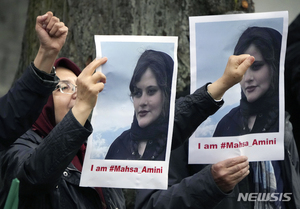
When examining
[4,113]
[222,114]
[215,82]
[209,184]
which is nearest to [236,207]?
[209,184]

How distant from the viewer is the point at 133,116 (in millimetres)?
1877

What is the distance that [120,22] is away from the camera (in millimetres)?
2941

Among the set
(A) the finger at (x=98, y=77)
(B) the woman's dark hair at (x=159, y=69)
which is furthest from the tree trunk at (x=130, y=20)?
(A) the finger at (x=98, y=77)

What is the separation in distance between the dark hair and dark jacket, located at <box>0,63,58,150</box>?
35.0 inches

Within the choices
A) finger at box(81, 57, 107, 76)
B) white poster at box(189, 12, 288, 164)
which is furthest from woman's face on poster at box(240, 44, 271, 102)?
finger at box(81, 57, 107, 76)

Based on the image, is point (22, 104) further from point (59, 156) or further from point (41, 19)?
point (41, 19)

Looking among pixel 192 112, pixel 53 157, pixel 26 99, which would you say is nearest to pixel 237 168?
pixel 192 112

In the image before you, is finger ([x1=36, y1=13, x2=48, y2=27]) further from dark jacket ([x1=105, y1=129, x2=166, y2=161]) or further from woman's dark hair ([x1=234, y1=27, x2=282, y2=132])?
woman's dark hair ([x1=234, y1=27, x2=282, y2=132])

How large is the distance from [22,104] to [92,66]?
32 cm

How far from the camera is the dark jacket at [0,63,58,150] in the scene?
5.39ft

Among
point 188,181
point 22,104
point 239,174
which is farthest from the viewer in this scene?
point 188,181

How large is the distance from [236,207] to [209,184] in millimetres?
305

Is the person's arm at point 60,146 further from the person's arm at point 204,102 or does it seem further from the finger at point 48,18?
the person's arm at point 204,102

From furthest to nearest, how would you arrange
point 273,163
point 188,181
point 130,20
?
point 130,20 → point 273,163 → point 188,181
